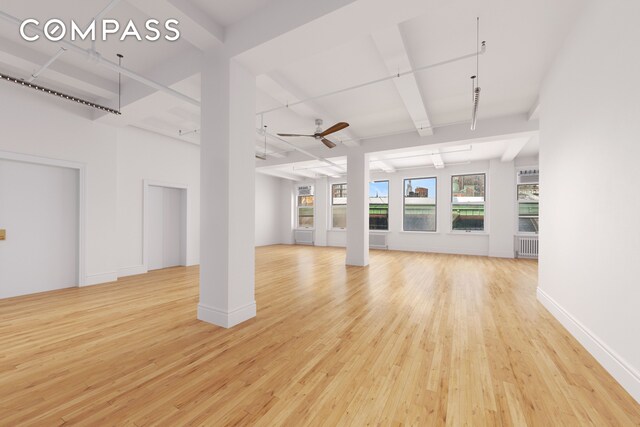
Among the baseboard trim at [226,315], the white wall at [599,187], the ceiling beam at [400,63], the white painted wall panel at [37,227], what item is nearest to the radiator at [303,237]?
the ceiling beam at [400,63]

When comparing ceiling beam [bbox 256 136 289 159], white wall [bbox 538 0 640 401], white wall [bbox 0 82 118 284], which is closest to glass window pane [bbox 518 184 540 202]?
white wall [bbox 538 0 640 401]

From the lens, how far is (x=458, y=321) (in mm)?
3195

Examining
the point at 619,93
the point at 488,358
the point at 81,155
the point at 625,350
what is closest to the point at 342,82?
the point at 619,93

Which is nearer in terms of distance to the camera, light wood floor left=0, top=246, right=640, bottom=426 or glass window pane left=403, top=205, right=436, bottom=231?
light wood floor left=0, top=246, right=640, bottom=426

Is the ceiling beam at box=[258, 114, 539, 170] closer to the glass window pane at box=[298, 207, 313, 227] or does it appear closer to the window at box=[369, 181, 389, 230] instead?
the window at box=[369, 181, 389, 230]

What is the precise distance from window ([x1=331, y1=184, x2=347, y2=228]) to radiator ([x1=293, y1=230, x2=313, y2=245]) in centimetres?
127

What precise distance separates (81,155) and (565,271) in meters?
7.72

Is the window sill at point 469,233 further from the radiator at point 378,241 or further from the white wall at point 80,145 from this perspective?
the white wall at point 80,145

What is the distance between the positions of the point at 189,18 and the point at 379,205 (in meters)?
9.74

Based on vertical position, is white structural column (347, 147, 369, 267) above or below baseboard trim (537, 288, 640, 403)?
above

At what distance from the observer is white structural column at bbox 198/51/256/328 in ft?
9.74

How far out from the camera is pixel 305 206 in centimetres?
1305

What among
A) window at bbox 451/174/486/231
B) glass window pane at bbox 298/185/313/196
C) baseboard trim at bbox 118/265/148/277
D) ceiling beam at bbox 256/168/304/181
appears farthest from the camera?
glass window pane at bbox 298/185/313/196

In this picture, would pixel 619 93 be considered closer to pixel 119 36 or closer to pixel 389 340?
pixel 389 340
